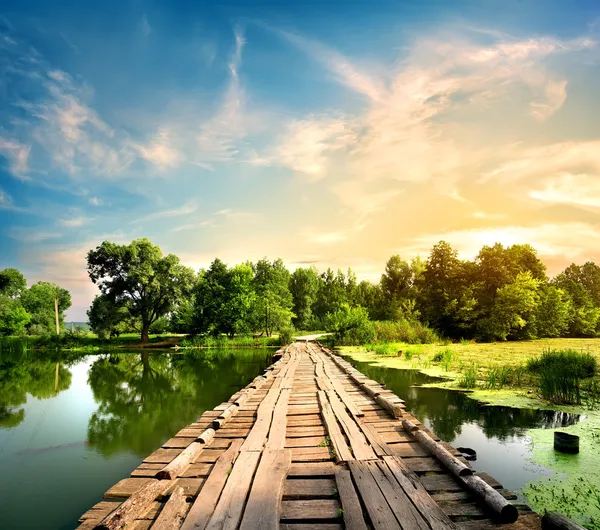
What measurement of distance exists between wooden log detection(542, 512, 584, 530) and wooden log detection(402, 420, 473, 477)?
2.90ft

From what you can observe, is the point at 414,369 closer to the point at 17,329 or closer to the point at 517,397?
the point at 517,397

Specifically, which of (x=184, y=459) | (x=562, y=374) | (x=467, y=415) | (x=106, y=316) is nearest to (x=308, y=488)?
(x=184, y=459)

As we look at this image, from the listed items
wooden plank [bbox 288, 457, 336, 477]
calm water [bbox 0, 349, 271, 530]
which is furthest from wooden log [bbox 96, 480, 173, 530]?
calm water [bbox 0, 349, 271, 530]

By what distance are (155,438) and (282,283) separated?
120 feet

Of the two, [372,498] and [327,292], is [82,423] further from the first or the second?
[327,292]

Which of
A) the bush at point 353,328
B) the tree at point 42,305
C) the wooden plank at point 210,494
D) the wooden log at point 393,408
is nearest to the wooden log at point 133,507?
the wooden plank at point 210,494

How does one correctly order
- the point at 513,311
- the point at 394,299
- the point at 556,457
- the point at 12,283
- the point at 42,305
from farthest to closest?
the point at 42,305 → the point at 12,283 → the point at 394,299 → the point at 513,311 → the point at 556,457

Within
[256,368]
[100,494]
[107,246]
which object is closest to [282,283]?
[107,246]

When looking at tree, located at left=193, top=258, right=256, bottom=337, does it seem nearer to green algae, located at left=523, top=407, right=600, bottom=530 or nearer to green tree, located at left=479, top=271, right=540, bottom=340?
green tree, located at left=479, top=271, right=540, bottom=340

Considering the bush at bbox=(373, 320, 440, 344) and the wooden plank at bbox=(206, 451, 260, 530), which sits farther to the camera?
the bush at bbox=(373, 320, 440, 344)

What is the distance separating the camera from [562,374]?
991cm

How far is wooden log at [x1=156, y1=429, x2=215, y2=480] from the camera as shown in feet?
12.4

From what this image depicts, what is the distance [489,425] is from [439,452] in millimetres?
4219

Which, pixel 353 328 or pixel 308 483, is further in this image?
pixel 353 328
